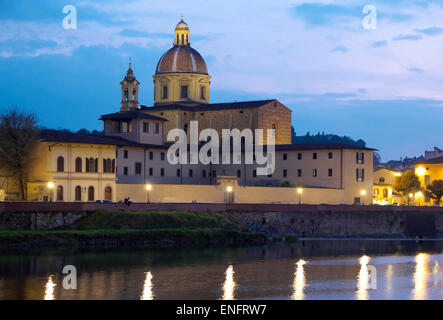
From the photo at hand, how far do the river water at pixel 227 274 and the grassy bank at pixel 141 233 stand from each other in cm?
303

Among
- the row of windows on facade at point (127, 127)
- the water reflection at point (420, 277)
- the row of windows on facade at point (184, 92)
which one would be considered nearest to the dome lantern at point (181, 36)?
the row of windows on facade at point (184, 92)

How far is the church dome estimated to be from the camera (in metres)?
98.8

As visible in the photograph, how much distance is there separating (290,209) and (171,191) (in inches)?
416

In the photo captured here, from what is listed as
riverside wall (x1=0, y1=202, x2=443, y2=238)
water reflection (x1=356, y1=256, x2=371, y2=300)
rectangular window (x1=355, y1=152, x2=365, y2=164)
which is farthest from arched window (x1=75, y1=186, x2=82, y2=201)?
rectangular window (x1=355, y1=152, x2=365, y2=164)

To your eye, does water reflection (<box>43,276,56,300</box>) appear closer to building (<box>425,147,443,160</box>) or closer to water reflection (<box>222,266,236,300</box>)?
water reflection (<box>222,266,236,300</box>)

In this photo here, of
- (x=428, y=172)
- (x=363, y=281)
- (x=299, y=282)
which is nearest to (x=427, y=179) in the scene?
(x=428, y=172)

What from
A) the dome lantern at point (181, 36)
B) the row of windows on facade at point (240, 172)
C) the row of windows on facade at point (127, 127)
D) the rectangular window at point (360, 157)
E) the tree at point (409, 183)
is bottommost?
the tree at point (409, 183)

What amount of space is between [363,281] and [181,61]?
58.9 metres

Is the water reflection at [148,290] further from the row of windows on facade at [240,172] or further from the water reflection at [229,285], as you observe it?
the row of windows on facade at [240,172]

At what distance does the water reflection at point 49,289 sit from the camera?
36.9 m

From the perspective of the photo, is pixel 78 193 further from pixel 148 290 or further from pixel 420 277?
pixel 420 277

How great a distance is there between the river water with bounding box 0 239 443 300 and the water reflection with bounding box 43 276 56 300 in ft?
0.46
